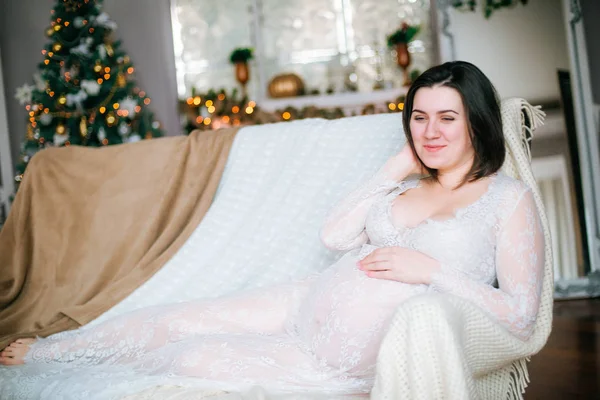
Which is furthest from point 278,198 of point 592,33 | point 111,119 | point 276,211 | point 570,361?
point 111,119

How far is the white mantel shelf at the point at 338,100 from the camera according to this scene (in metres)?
6.23

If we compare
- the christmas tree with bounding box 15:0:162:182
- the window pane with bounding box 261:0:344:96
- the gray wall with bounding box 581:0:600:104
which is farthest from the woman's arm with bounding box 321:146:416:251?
the window pane with bounding box 261:0:344:96

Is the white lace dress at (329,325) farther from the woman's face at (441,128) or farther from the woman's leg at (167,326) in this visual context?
the woman's face at (441,128)

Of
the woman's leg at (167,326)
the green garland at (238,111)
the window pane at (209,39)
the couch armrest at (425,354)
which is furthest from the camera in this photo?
the window pane at (209,39)

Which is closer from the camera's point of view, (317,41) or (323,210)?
(323,210)

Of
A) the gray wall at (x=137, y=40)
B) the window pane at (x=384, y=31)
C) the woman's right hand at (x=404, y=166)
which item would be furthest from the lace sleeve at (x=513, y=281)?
the gray wall at (x=137, y=40)

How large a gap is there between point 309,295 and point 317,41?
16.8 feet

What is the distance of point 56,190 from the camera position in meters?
2.68

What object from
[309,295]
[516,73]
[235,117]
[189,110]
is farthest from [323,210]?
[189,110]

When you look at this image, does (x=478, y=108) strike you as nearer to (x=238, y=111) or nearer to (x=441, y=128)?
(x=441, y=128)

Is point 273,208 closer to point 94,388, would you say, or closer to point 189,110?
point 94,388

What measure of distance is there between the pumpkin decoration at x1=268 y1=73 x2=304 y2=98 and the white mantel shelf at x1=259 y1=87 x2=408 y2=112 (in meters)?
0.06

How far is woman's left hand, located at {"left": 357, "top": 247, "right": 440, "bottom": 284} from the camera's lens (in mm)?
1583

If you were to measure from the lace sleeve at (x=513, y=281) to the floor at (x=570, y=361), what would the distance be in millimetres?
846
